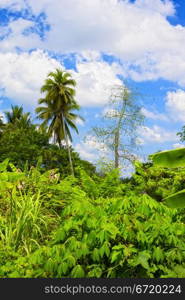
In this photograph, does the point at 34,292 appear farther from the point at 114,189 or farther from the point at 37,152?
the point at 37,152

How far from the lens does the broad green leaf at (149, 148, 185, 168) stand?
4109 millimetres

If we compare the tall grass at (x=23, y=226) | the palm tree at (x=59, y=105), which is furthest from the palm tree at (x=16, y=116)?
the tall grass at (x=23, y=226)

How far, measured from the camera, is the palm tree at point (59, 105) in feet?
133

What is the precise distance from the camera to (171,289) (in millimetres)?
3428

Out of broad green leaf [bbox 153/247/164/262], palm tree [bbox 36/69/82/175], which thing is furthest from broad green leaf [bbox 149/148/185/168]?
palm tree [bbox 36/69/82/175]

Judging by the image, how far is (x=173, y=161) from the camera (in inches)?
164

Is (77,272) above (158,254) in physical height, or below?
below

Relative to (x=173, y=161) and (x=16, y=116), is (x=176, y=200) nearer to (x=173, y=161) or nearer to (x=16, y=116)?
(x=173, y=161)

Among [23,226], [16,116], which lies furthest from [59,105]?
[23,226]

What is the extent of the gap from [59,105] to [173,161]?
37.0m

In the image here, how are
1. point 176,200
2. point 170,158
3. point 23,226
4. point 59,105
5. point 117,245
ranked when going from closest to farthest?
point 117,245 < point 176,200 < point 170,158 < point 23,226 < point 59,105

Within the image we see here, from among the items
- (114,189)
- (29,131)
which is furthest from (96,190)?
(29,131)

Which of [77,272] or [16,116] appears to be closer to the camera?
[77,272]

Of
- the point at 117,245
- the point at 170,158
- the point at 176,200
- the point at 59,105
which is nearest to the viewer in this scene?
the point at 117,245
